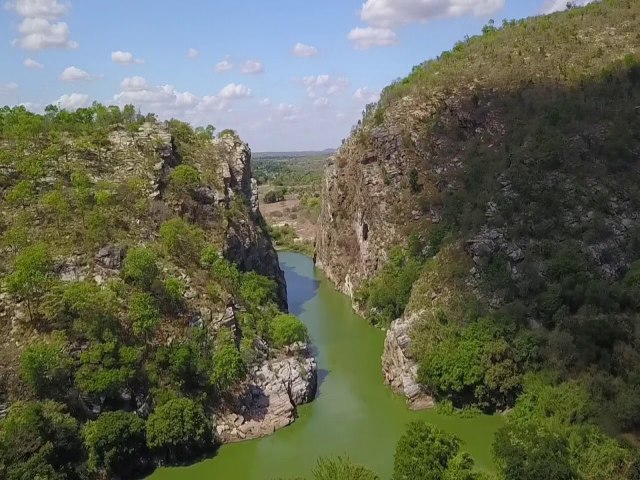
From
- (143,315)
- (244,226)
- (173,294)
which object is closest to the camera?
(143,315)

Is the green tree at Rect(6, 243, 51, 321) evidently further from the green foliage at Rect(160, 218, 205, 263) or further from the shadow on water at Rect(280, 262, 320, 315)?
the shadow on water at Rect(280, 262, 320, 315)

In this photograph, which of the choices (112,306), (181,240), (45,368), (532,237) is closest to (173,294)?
(112,306)

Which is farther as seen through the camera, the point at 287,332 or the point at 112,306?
the point at 287,332

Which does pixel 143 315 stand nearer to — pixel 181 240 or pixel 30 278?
pixel 30 278

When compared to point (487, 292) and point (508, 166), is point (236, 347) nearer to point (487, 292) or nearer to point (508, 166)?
point (487, 292)

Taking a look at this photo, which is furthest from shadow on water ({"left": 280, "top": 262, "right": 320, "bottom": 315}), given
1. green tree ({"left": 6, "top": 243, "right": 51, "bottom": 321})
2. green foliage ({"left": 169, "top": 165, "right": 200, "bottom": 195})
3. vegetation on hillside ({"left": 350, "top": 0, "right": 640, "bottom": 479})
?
green tree ({"left": 6, "top": 243, "right": 51, "bottom": 321})

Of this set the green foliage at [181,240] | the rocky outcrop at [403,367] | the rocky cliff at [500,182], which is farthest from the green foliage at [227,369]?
the rocky cliff at [500,182]
